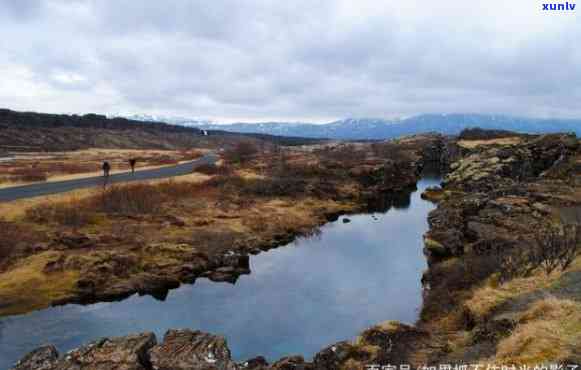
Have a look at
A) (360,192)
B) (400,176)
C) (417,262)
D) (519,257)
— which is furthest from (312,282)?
(400,176)

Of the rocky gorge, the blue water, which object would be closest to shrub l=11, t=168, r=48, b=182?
the blue water

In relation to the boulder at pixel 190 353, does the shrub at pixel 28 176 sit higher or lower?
higher

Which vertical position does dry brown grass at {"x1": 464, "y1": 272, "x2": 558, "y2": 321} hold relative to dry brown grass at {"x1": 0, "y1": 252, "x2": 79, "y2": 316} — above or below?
above

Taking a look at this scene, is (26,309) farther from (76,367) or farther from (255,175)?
(255,175)

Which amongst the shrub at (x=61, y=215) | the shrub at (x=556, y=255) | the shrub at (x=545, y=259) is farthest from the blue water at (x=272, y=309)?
the shrub at (x=61, y=215)

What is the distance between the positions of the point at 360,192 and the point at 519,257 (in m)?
54.4

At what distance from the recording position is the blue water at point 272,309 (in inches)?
1000

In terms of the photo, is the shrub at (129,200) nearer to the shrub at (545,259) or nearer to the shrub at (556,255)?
the shrub at (545,259)

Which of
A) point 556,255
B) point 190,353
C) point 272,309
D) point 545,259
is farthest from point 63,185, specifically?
point 556,255

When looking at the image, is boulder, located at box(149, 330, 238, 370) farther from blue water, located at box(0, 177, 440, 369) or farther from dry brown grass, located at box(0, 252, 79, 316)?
dry brown grass, located at box(0, 252, 79, 316)

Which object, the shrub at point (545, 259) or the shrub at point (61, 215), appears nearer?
the shrub at point (545, 259)

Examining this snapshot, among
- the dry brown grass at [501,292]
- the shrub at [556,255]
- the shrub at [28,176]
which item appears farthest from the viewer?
the shrub at [28,176]

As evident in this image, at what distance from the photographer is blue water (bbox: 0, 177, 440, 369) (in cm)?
2541

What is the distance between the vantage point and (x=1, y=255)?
115 feet
